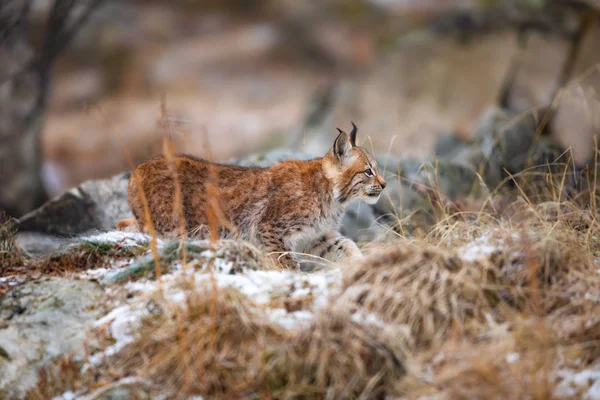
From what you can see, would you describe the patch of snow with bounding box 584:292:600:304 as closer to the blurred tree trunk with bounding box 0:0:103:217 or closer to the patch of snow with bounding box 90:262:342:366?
the patch of snow with bounding box 90:262:342:366

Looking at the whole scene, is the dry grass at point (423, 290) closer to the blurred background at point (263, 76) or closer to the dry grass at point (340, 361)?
the dry grass at point (340, 361)

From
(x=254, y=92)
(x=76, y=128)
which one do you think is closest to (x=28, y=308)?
(x=76, y=128)

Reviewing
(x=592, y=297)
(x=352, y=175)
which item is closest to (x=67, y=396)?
(x=592, y=297)

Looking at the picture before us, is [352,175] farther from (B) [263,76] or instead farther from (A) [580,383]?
(B) [263,76]

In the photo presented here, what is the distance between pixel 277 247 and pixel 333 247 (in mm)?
529

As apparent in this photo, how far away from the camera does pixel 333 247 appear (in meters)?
5.71

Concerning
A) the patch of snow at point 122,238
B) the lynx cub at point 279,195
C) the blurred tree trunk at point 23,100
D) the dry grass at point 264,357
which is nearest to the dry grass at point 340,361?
the dry grass at point 264,357

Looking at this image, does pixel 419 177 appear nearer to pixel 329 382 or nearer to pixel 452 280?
pixel 452 280

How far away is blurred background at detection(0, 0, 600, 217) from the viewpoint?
31.9ft

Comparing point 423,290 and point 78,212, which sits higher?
point 423,290

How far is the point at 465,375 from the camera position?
124 inches

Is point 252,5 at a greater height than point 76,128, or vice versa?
point 252,5

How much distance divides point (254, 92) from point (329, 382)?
610 inches

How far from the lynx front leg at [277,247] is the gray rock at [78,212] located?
1.71 meters
